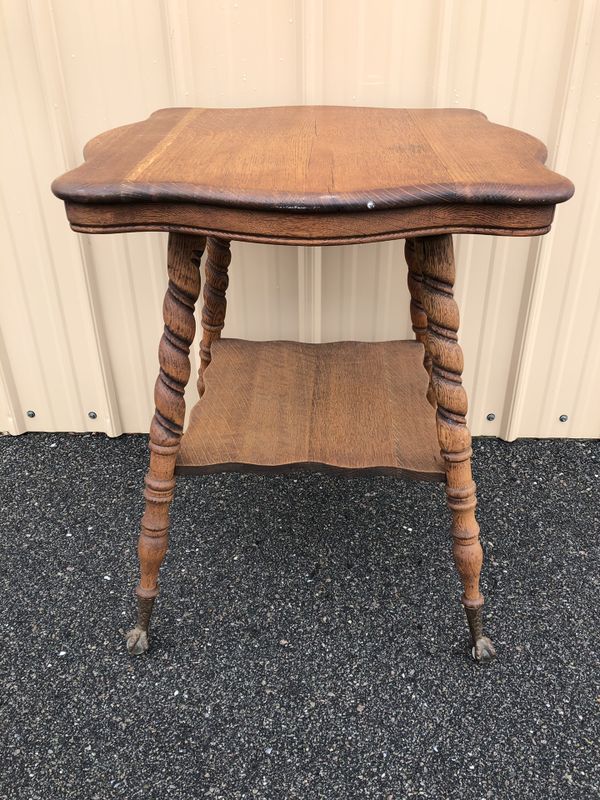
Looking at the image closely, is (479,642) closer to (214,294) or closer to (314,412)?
(314,412)

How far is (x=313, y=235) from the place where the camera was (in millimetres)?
760

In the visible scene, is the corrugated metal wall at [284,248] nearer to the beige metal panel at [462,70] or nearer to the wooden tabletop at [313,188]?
the beige metal panel at [462,70]

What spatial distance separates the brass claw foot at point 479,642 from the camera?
1.06 metres

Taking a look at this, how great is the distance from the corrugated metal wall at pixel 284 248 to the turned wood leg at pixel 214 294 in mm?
130

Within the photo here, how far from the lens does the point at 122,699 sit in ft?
3.35

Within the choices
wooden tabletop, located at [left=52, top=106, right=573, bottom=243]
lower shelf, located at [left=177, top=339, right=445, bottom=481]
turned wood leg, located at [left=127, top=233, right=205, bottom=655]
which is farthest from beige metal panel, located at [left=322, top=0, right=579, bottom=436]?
turned wood leg, located at [left=127, top=233, right=205, bottom=655]

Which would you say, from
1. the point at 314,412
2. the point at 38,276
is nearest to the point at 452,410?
the point at 314,412

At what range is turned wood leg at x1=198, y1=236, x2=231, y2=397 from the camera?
1.27 meters

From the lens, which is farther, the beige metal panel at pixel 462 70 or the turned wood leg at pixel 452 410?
the beige metal panel at pixel 462 70

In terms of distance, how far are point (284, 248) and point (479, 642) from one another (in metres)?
0.90

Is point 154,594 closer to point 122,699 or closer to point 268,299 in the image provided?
point 122,699

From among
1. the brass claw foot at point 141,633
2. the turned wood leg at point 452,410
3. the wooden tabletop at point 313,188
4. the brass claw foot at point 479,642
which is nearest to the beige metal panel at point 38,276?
the wooden tabletop at point 313,188

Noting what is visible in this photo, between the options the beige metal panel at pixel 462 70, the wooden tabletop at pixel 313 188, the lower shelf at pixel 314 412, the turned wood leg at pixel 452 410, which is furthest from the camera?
the beige metal panel at pixel 462 70

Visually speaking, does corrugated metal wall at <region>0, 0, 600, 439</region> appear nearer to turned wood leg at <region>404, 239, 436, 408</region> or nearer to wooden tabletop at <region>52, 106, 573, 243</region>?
turned wood leg at <region>404, 239, 436, 408</region>
